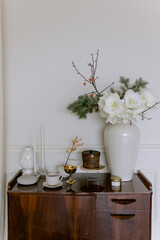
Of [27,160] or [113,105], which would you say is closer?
[113,105]

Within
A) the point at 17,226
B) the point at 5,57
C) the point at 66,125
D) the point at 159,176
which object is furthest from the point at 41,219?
the point at 5,57

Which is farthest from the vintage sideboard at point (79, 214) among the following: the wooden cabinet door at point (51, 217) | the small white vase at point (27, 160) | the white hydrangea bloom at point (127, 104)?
the white hydrangea bloom at point (127, 104)

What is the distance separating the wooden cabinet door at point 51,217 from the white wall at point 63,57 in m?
0.52

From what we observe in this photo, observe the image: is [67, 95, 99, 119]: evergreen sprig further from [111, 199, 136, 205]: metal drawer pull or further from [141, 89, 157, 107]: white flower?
[111, 199, 136, 205]: metal drawer pull

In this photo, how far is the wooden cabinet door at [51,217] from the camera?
61.9 inches

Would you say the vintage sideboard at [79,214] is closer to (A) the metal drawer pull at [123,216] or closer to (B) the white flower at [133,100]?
(A) the metal drawer pull at [123,216]

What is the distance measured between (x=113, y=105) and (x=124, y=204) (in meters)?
0.64

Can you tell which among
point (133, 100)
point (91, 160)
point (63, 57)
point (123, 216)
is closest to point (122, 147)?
point (91, 160)

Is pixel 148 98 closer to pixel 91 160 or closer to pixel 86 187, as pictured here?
pixel 91 160

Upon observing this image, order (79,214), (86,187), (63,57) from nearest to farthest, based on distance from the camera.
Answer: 1. (79,214)
2. (86,187)
3. (63,57)

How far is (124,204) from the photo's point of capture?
159cm

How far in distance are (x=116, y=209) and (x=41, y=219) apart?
48cm

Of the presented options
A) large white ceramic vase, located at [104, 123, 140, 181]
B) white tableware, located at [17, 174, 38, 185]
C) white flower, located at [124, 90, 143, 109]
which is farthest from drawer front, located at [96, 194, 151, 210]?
white flower, located at [124, 90, 143, 109]

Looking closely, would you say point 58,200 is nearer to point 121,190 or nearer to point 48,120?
point 121,190
